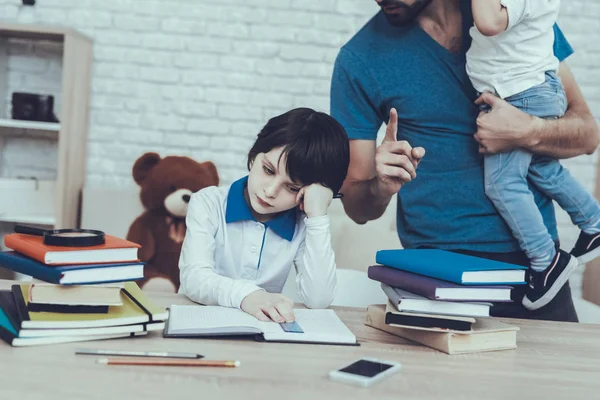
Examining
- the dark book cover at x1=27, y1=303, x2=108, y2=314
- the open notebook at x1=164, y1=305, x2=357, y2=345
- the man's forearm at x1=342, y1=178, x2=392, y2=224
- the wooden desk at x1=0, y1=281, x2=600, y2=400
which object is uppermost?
the man's forearm at x1=342, y1=178, x2=392, y2=224

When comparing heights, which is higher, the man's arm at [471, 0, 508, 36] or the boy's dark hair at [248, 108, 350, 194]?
the man's arm at [471, 0, 508, 36]

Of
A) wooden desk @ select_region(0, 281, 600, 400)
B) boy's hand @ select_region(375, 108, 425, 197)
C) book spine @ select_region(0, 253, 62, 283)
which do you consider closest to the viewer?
wooden desk @ select_region(0, 281, 600, 400)

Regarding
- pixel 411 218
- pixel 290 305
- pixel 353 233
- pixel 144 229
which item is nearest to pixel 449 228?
pixel 411 218

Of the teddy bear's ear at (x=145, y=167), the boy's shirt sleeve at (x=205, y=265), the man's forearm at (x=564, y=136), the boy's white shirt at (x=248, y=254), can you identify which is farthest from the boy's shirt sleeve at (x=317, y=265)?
the teddy bear's ear at (x=145, y=167)

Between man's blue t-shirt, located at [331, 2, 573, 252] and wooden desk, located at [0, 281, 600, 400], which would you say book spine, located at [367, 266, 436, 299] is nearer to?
wooden desk, located at [0, 281, 600, 400]

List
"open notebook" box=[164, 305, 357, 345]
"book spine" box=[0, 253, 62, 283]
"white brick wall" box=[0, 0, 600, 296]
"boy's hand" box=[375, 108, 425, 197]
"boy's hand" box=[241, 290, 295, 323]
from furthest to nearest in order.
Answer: "white brick wall" box=[0, 0, 600, 296]
"boy's hand" box=[375, 108, 425, 197]
"boy's hand" box=[241, 290, 295, 323]
"open notebook" box=[164, 305, 357, 345]
"book spine" box=[0, 253, 62, 283]

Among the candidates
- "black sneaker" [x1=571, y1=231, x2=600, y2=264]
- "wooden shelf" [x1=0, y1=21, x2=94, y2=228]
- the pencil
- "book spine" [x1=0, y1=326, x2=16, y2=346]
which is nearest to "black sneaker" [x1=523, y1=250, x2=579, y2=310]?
"black sneaker" [x1=571, y1=231, x2=600, y2=264]

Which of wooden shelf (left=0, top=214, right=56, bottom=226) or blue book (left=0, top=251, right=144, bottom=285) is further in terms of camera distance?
wooden shelf (left=0, top=214, right=56, bottom=226)

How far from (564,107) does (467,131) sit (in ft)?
0.93

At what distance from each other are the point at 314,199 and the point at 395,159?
194mm

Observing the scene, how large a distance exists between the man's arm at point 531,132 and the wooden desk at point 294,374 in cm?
50

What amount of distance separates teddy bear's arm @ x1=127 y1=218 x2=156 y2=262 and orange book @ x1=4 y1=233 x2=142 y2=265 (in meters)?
1.68

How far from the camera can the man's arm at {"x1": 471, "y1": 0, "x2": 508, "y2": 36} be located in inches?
52.2

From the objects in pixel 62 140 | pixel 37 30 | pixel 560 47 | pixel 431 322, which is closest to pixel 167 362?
pixel 431 322
